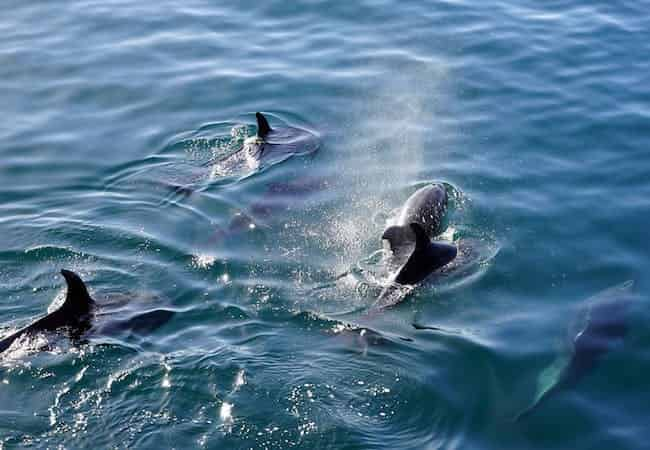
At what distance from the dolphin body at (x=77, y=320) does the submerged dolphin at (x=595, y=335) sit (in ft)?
17.3

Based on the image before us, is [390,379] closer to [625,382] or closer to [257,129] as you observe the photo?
[625,382]

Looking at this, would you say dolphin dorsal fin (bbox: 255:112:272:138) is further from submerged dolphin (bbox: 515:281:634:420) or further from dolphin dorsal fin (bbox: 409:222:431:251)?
submerged dolphin (bbox: 515:281:634:420)

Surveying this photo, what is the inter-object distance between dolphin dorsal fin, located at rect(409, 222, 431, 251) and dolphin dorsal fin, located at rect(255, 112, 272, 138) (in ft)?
16.7

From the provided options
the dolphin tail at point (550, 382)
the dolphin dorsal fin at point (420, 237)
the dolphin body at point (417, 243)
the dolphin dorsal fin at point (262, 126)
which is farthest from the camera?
the dolphin dorsal fin at point (262, 126)

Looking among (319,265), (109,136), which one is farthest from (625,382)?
(109,136)

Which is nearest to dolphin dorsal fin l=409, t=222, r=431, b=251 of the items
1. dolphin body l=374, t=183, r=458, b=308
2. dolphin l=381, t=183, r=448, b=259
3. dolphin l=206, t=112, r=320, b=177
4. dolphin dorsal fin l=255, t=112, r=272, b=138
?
dolphin body l=374, t=183, r=458, b=308

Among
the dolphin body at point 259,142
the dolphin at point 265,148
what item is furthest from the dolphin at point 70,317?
the dolphin body at point 259,142

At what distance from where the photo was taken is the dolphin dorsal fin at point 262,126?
17.2m

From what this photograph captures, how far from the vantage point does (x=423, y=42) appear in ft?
74.1

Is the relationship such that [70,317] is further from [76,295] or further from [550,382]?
[550,382]

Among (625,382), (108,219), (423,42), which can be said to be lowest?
(625,382)

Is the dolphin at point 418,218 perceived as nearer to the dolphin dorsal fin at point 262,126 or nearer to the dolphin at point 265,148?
the dolphin at point 265,148

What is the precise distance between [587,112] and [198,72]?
361 inches

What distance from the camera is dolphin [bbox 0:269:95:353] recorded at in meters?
11.8
